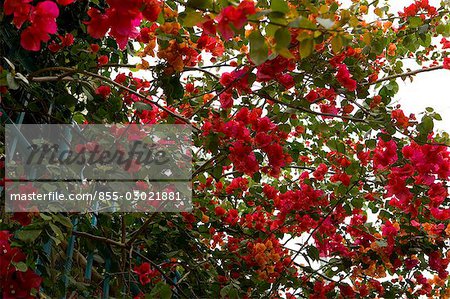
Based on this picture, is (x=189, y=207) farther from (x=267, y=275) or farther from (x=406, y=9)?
(x=406, y=9)

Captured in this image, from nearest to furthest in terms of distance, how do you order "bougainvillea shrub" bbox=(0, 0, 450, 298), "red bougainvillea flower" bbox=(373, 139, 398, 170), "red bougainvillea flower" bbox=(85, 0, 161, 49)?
"red bougainvillea flower" bbox=(85, 0, 161, 49) < "bougainvillea shrub" bbox=(0, 0, 450, 298) < "red bougainvillea flower" bbox=(373, 139, 398, 170)

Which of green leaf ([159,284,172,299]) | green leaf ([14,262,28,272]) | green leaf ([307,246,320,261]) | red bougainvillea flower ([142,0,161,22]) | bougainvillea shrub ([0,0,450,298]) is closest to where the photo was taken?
red bougainvillea flower ([142,0,161,22])

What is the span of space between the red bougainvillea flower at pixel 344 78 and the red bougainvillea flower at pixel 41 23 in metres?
0.82

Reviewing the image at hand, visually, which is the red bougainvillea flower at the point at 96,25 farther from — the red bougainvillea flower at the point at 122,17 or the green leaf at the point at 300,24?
the green leaf at the point at 300,24

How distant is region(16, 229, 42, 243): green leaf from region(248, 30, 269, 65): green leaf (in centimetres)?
67

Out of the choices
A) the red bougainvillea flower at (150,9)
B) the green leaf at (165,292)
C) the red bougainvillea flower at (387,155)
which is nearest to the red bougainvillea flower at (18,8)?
the red bougainvillea flower at (150,9)

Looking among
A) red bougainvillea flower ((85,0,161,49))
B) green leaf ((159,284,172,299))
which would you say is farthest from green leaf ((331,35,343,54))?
green leaf ((159,284,172,299))

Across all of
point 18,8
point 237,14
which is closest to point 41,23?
point 18,8

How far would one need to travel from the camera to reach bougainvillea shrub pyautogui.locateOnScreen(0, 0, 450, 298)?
1193 mm

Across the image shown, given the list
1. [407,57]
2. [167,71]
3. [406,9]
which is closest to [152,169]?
[167,71]

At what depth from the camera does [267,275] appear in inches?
78.0

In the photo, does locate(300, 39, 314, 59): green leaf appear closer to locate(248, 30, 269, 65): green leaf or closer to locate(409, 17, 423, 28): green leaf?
locate(248, 30, 269, 65): green leaf

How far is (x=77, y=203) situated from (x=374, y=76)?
102 cm

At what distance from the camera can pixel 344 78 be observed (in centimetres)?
146
